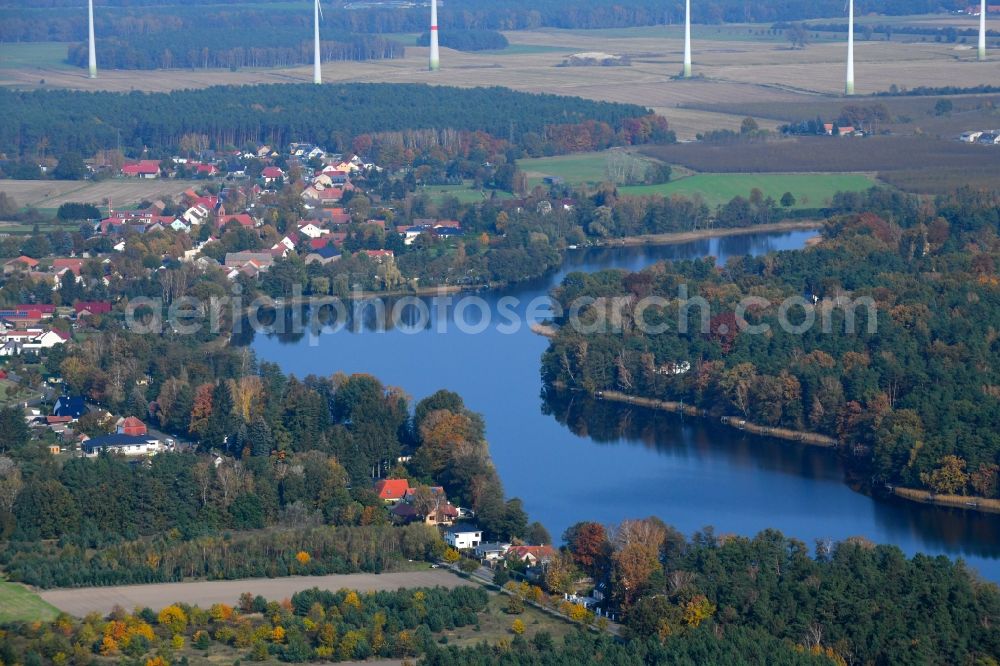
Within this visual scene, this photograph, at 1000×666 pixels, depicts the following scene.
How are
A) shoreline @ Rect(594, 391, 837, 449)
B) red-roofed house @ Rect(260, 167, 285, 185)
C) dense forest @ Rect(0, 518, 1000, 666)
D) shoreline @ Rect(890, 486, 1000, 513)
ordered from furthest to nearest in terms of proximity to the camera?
red-roofed house @ Rect(260, 167, 285, 185) → shoreline @ Rect(594, 391, 837, 449) → shoreline @ Rect(890, 486, 1000, 513) → dense forest @ Rect(0, 518, 1000, 666)

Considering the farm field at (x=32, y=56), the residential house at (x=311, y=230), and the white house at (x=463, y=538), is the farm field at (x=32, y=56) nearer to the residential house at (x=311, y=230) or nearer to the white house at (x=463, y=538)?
the residential house at (x=311, y=230)

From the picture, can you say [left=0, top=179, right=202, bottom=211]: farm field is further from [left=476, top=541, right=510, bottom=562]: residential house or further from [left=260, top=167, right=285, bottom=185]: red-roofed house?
[left=476, top=541, right=510, bottom=562]: residential house

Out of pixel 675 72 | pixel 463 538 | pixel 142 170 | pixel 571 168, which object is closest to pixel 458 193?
pixel 571 168

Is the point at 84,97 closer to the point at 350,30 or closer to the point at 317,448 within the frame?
the point at 350,30

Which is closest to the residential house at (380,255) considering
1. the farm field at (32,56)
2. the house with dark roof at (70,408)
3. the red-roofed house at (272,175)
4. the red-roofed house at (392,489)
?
the red-roofed house at (272,175)

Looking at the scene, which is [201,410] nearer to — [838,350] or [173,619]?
[173,619]

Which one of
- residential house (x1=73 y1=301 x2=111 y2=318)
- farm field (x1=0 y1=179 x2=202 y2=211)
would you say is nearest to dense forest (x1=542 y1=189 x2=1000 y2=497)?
residential house (x1=73 y1=301 x2=111 y2=318)
